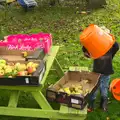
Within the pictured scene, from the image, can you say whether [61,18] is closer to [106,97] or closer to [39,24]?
[39,24]

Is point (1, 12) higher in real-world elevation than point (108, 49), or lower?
lower

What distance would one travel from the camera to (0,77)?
154 inches

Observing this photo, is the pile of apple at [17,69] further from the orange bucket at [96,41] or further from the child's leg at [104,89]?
the child's leg at [104,89]

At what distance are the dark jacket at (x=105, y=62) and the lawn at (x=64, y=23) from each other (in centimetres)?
121

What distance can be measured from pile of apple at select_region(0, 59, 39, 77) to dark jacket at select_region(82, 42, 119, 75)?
835 millimetres

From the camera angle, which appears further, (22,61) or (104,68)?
(104,68)

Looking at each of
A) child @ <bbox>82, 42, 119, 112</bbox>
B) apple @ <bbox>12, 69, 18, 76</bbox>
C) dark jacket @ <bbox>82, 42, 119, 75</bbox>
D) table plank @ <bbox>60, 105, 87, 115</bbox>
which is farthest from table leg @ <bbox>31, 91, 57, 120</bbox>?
dark jacket @ <bbox>82, 42, 119, 75</bbox>

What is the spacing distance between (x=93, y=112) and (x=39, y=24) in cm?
453

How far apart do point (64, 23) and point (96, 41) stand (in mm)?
4707

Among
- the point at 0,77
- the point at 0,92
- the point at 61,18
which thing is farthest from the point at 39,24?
the point at 0,77

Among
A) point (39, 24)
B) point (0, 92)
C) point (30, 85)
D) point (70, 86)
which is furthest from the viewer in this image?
point (39, 24)

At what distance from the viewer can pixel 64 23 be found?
8.91 meters

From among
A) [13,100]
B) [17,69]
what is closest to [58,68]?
[13,100]

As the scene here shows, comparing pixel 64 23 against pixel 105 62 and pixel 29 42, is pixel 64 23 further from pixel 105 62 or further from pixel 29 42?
pixel 105 62
